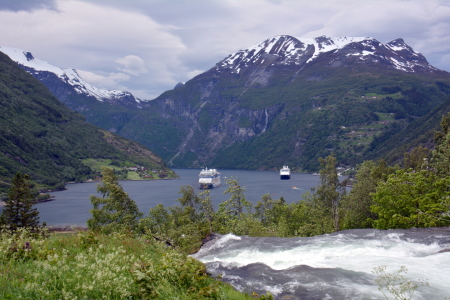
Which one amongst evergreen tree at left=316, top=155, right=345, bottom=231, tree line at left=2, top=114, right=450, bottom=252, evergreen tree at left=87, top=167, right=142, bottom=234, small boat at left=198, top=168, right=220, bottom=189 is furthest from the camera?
small boat at left=198, top=168, right=220, bottom=189

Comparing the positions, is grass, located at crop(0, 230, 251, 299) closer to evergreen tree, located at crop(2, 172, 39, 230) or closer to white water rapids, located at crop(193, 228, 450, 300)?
white water rapids, located at crop(193, 228, 450, 300)

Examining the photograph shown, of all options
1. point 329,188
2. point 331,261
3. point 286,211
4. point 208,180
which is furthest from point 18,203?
point 208,180

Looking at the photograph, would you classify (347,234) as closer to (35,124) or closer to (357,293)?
(357,293)

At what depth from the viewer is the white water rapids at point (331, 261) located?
10.4m

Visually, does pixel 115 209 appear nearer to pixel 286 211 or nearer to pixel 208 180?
pixel 286 211

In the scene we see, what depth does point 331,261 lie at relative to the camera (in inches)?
535

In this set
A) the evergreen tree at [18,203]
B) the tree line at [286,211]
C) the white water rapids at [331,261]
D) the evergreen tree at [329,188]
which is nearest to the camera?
the white water rapids at [331,261]

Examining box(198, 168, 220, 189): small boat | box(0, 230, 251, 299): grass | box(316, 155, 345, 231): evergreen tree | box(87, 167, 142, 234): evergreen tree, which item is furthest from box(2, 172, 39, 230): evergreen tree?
box(198, 168, 220, 189): small boat

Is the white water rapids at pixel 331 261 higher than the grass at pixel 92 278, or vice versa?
the grass at pixel 92 278

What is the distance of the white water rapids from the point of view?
1043 cm

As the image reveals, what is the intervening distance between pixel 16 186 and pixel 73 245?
107ft

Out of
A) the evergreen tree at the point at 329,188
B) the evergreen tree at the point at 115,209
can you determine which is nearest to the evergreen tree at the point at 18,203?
the evergreen tree at the point at 115,209

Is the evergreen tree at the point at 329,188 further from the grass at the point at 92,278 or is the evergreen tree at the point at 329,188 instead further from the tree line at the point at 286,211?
the grass at the point at 92,278

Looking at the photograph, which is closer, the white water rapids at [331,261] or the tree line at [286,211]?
the white water rapids at [331,261]
